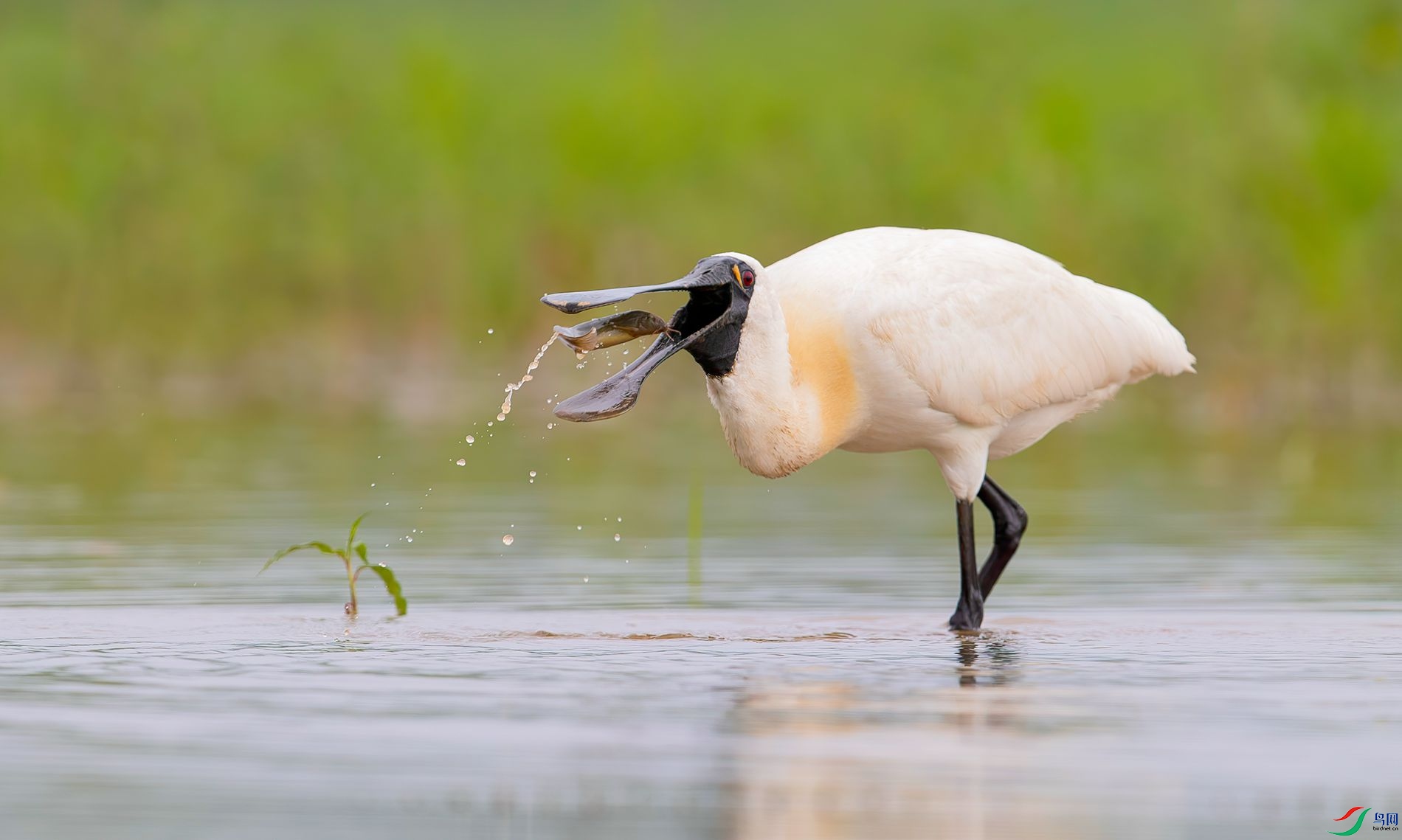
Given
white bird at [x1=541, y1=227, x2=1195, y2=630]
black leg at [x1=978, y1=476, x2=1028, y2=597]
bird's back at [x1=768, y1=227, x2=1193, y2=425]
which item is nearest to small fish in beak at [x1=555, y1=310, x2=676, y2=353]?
white bird at [x1=541, y1=227, x2=1195, y2=630]

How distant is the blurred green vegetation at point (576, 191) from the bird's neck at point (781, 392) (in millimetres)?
19966

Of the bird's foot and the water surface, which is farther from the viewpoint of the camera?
the bird's foot

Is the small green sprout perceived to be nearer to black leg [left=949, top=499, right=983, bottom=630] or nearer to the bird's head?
the bird's head

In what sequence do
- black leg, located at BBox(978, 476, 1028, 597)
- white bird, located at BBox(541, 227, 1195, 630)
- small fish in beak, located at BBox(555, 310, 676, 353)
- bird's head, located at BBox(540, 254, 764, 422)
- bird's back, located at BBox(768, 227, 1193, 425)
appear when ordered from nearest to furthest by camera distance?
small fish in beak, located at BBox(555, 310, 676, 353), bird's head, located at BBox(540, 254, 764, 422), white bird, located at BBox(541, 227, 1195, 630), bird's back, located at BBox(768, 227, 1193, 425), black leg, located at BBox(978, 476, 1028, 597)

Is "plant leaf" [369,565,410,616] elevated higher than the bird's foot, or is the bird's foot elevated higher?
"plant leaf" [369,565,410,616]

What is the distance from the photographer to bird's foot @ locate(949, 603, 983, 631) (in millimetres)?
10312

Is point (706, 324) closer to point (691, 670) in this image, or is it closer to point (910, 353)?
point (910, 353)

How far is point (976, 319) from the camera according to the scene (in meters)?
10.6

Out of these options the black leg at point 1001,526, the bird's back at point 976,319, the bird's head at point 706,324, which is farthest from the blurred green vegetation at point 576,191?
the bird's head at point 706,324

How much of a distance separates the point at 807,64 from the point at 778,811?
12020 cm

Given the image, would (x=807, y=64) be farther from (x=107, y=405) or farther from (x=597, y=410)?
(x=597, y=410)

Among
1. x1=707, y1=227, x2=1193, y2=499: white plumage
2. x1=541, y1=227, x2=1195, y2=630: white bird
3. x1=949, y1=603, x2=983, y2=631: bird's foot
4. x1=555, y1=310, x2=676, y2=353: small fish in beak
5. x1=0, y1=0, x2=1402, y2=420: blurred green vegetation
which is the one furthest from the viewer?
x1=0, y1=0, x2=1402, y2=420: blurred green vegetation

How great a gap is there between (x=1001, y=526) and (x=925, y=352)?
153 centimetres

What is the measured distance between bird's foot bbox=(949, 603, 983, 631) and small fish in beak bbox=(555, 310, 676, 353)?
1.83m
